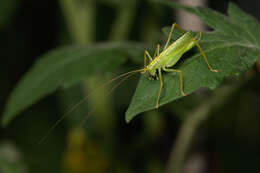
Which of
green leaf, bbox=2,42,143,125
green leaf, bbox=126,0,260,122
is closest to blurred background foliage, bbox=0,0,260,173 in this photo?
green leaf, bbox=2,42,143,125

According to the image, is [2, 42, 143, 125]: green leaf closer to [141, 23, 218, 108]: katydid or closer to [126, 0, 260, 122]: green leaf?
[141, 23, 218, 108]: katydid

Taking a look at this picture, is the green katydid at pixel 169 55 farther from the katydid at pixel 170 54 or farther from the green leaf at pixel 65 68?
the green leaf at pixel 65 68

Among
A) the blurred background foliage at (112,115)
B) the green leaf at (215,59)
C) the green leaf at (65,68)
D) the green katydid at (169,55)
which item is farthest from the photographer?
the blurred background foliage at (112,115)

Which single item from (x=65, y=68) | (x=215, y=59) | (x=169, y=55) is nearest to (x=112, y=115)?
(x=65, y=68)

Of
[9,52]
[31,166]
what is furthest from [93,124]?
[9,52]

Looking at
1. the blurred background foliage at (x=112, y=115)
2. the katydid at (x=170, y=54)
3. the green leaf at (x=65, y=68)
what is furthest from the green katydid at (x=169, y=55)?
the blurred background foliage at (x=112, y=115)

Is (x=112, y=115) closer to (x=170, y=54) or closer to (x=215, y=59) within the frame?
(x=170, y=54)
